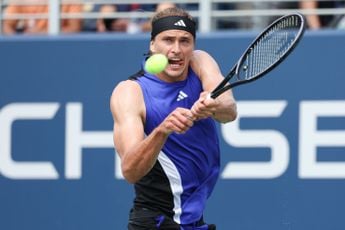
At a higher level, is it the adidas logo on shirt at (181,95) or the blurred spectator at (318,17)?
the blurred spectator at (318,17)

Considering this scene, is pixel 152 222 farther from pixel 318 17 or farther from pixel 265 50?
pixel 318 17

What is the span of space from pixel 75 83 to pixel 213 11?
48.2 inches

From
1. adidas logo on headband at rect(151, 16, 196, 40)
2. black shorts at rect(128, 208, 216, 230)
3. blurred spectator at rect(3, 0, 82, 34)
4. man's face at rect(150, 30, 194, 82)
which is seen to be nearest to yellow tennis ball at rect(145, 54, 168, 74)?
man's face at rect(150, 30, 194, 82)

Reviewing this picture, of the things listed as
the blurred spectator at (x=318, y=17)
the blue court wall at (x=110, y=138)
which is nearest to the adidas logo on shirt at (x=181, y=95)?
the blue court wall at (x=110, y=138)

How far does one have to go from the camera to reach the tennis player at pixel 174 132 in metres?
4.79

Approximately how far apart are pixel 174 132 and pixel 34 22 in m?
3.80

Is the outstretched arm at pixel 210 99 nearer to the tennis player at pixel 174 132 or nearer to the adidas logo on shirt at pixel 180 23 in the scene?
the tennis player at pixel 174 132

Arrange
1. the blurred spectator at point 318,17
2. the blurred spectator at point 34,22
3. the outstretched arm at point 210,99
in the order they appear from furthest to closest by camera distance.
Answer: the blurred spectator at point 34,22, the blurred spectator at point 318,17, the outstretched arm at point 210,99

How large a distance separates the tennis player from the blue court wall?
75.3 inches

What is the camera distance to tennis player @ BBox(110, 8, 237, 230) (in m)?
4.79

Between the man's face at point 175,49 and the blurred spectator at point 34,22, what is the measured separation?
317cm

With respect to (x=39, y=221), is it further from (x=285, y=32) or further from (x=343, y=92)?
(x=285, y=32)

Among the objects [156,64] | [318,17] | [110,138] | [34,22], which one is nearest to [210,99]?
[156,64]

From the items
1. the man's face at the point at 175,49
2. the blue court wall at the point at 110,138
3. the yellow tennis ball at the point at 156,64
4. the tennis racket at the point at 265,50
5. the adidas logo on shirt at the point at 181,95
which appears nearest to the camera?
the yellow tennis ball at the point at 156,64
